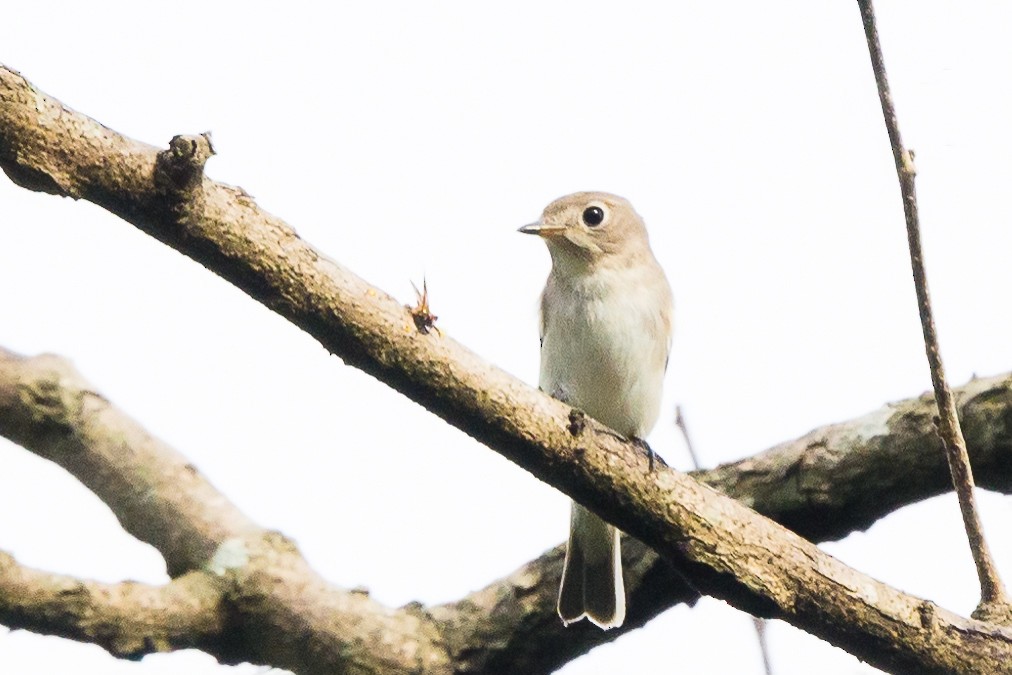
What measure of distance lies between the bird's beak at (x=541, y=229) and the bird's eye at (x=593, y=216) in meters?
0.22

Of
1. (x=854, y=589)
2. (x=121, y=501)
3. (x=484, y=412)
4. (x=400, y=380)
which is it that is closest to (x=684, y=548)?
(x=854, y=589)

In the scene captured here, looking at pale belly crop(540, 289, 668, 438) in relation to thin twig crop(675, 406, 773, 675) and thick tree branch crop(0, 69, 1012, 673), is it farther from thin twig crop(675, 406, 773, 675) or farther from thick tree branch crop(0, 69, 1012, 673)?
thick tree branch crop(0, 69, 1012, 673)

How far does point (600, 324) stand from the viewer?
6254mm

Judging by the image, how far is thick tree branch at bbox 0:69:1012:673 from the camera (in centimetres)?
302

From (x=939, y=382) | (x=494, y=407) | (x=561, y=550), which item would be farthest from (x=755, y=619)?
(x=561, y=550)

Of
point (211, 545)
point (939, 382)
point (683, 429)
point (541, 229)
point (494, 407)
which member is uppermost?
point (541, 229)

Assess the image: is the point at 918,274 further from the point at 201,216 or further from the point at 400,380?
the point at 201,216

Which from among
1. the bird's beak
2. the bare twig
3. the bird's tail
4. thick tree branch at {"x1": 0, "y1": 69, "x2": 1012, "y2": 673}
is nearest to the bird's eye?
the bird's beak

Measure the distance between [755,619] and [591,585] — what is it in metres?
1.04

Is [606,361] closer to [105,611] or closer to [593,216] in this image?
[593,216]

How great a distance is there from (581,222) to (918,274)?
11.7ft

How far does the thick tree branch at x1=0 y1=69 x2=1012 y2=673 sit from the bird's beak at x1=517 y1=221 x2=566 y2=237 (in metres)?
2.95

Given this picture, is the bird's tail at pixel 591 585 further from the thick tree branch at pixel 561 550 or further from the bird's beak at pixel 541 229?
the bird's beak at pixel 541 229

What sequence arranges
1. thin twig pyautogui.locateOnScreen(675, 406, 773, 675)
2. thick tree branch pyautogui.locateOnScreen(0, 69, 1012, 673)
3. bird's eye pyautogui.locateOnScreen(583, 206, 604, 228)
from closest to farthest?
thick tree branch pyautogui.locateOnScreen(0, 69, 1012, 673)
thin twig pyautogui.locateOnScreen(675, 406, 773, 675)
bird's eye pyautogui.locateOnScreen(583, 206, 604, 228)
